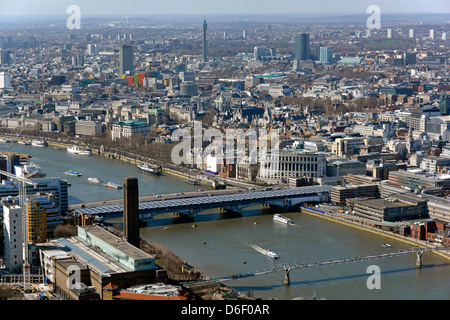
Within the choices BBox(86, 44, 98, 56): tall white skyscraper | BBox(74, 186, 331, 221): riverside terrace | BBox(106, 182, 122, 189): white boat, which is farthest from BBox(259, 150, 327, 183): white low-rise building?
BBox(86, 44, 98, 56): tall white skyscraper

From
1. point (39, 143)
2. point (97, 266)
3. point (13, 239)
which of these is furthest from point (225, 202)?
point (39, 143)

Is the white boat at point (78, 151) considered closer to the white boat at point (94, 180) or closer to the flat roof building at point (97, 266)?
the white boat at point (94, 180)

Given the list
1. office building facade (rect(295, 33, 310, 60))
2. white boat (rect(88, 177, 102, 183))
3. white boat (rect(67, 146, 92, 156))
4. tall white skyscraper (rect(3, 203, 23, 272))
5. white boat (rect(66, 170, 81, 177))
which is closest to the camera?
tall white skyscraper (rect(3, 203, 23, 272))

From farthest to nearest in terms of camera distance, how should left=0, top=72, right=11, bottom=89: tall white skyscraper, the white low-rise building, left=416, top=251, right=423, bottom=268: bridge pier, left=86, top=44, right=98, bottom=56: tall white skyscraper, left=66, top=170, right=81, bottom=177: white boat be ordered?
left=86, top=44, right=98, bottom=56: tall white skyscraper < left=0, top=72, right=11, bottom=89: tall white skyscraper < left=66, top=170, right=81, bottom=177: white boat < the white low-rise building < left=416, top=251, right=423, bottom=268: bridge pier

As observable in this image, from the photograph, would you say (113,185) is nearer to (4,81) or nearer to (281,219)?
(281,219)

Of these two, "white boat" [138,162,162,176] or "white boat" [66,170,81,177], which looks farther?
"white boat" [138,162,162,176]

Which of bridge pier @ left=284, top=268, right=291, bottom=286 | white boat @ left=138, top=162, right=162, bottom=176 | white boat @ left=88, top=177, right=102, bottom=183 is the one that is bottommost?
white boat @ left=138, top=162, right=162, bottom=176

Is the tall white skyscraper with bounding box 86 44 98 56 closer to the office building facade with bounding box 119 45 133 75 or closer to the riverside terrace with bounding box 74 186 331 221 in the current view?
the office building facade with bounding box 119 45 133 75
